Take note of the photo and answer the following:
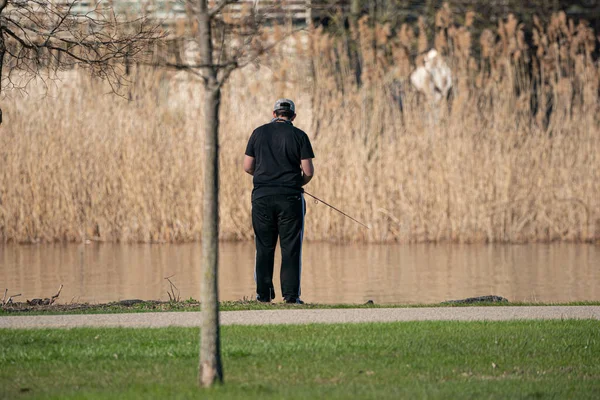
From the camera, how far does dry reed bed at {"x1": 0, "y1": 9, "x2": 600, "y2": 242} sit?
60.2 feet

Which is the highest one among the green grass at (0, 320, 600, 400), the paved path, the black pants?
the black pants

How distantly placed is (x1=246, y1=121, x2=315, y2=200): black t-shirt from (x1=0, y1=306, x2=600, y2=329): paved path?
1.15m

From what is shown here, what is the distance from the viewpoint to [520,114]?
18.5m

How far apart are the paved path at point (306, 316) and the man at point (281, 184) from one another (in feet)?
2.67

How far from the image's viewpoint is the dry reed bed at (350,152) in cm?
1836

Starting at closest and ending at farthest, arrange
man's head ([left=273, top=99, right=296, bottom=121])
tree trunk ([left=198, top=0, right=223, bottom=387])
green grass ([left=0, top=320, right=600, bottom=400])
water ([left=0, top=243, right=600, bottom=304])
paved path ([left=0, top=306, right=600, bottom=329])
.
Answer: tree trunk ([left=198, top=0, right=223, bottom=387]) → green grass ([left=0, top=320, right=600, bottom=400]) → paved path ([left=0, top=306, right=600, bottom=329]) → man's head ([left=273, top=99, right=296, bottom=121]) → water ([left=0, top=243, right=600, bottom=304])

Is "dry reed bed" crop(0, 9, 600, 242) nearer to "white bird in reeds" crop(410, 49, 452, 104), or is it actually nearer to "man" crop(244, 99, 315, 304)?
"white bird in reeds" crop(410, 49, 452, 104)

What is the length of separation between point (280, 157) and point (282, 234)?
25.7 inches

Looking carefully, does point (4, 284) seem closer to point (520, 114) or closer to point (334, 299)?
point (334, 299)

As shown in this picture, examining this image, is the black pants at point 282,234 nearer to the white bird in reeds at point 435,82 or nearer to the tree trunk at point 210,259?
the tree trunk at point 210,259

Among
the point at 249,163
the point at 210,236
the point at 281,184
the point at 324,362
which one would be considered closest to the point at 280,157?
the point at 281,184

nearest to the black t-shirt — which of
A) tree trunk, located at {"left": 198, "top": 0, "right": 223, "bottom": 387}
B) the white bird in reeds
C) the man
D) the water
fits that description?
the man

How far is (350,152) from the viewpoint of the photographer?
61.0ft

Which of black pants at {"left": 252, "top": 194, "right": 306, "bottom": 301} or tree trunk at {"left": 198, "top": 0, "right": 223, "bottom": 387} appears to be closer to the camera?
tree trunk at {"left": 198, "top": 0, "right": 223, "bottom": 387}
